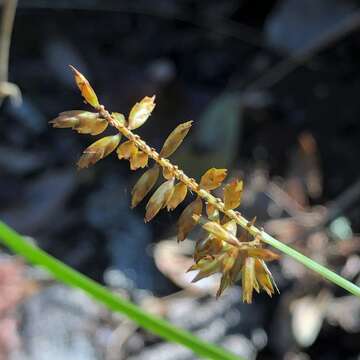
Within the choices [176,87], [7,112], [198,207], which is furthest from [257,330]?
[198,207]

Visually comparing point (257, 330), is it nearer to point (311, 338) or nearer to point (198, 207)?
point (311, 338)

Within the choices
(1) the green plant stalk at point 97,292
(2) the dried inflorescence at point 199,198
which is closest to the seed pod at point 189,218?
(2) the dried inflorescence at point 199,198

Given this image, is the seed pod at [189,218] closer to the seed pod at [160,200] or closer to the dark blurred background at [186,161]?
the seed pod at [160,200]

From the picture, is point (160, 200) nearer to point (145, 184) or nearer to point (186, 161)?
point (145, 184)

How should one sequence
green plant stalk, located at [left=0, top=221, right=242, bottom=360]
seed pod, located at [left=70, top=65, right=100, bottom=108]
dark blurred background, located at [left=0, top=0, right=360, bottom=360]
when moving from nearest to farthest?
1. seed pod, located at [left=70, top=65, right=100, bottom=108]
2. green plant stalk, located at [left=0, top=221, right=242, bottom=360]
3. dark blurred background, located at [left=0, top=0, right=360, bottom=360]

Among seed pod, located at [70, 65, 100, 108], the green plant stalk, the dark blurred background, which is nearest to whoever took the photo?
seed pod, located at [70, 65, 100, 108]

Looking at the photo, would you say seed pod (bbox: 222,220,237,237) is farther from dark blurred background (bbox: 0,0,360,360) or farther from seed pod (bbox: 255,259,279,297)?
dark blurred background (bbox: 0,0,360,360)

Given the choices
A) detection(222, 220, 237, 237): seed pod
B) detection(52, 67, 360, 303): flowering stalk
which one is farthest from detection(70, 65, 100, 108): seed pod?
detection(222, 220, 237, 237): seed pod
